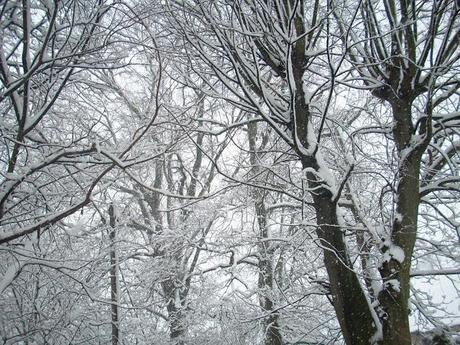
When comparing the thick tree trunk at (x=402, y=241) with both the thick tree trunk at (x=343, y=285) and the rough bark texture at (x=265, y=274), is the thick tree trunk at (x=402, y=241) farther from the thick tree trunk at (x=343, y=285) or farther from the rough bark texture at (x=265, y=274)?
the rough bark texture at (x=265, y=274)

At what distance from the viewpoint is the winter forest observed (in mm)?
3371

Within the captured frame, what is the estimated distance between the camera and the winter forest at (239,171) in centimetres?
337

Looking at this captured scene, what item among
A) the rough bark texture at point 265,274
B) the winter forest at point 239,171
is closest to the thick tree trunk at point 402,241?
the winter forest at point 239,171

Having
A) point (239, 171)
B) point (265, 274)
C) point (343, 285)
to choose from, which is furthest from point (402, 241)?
point (239, 171)

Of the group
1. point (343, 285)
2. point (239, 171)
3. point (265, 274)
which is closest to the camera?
point (343, 285)

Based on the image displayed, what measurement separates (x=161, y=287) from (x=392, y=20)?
8.56 metres

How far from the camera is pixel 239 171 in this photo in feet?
32.8

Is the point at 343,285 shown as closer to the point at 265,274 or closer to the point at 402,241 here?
the point at 402,241

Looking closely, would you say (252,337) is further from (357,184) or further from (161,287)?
(357,184)

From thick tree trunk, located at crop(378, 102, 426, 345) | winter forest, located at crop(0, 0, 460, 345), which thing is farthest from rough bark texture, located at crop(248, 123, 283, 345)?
thick tree trunk, located at crop(378, 102, 426, 345)

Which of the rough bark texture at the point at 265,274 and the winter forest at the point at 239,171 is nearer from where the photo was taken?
the winter forest at the point at 239,171

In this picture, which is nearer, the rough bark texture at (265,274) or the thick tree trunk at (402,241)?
the thick tree trunk at (402,241)

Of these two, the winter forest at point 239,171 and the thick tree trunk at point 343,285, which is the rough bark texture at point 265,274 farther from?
the thick tree trunk at point 343,285

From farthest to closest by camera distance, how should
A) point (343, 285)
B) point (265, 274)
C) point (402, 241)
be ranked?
point (265, 274) → point (402, 241) → point (343, 285)
